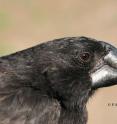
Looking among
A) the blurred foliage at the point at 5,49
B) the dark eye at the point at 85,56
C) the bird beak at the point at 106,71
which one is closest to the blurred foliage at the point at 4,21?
the blurred foliage at the point at 5,49

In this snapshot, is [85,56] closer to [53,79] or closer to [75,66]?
[75,66]

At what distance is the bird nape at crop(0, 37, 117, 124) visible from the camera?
8016mm

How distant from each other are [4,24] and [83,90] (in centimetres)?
879

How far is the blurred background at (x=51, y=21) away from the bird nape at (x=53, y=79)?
23.0 feet

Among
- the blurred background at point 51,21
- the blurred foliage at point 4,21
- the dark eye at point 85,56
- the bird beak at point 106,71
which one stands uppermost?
the dark eye at point 85,56

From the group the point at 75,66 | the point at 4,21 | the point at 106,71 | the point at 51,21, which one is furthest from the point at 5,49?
the point at 75,66

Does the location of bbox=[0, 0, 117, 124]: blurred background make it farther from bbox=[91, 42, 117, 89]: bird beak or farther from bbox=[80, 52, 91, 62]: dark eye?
bbox=[80, 52, 91, 62]: dark eye

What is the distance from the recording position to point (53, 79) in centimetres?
830

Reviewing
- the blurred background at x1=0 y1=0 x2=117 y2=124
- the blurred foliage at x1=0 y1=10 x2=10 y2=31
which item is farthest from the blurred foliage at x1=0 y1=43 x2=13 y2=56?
the blurred foliage at x1=0 y1=10 x2=10 y2=31

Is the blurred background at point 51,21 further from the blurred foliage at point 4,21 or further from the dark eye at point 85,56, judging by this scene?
the dark eye at point 85,56

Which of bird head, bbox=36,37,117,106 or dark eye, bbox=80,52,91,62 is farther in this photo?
dark eye, bbox=80,52,91,62

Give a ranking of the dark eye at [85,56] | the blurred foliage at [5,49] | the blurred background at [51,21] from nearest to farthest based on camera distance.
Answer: the dark eye at [85,56] < the blurred foliage at [5,49] < the blurred background at [51,21]

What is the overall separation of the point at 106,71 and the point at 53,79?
0.63 metres

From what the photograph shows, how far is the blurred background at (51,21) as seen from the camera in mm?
17078
